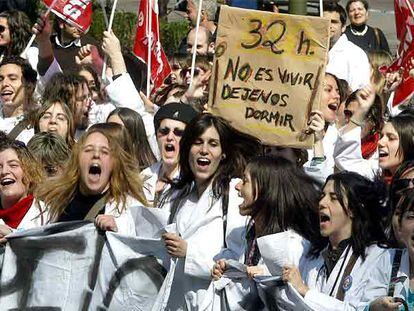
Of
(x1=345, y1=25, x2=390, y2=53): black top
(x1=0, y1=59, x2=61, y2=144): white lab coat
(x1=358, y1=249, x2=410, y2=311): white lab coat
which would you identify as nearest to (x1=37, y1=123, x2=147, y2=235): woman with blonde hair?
(x1=358, y1=249, x2=410, y2=311): white lab coat

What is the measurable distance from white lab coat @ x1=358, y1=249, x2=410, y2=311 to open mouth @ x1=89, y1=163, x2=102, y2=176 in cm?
188

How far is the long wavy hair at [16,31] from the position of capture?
1189 cm

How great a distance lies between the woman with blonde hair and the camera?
773 centimetres

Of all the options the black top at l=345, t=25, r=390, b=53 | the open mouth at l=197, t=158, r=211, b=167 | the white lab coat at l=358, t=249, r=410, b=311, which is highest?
the black top at l=345, t=25, r=390, b=53

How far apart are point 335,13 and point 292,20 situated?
155 inches

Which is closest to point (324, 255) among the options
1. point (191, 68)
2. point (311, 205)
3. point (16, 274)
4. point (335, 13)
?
point (311, 205)

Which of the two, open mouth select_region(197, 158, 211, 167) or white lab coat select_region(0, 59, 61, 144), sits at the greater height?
white lab coat select_region(0, 59, 61, 144)

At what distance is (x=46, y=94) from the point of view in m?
10.1

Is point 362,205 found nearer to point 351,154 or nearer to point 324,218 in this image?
point 324,218

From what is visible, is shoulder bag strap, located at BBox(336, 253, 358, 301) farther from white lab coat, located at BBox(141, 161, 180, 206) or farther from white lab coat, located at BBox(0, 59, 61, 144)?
white lab coat, located at BBox(0, 59, 61, 144)

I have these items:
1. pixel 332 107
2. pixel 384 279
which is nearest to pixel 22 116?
pixel 332 107

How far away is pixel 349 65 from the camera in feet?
38.8

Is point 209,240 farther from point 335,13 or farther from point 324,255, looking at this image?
point 335,13

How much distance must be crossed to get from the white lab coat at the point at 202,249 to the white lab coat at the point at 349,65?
13.9 feet
